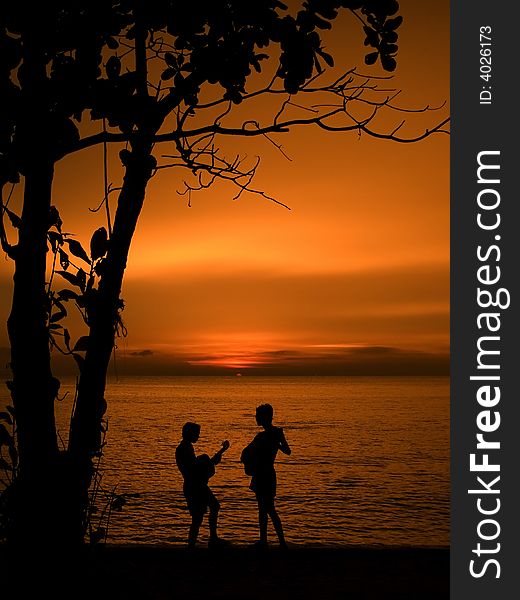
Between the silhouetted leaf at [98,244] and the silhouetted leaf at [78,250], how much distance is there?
9cm

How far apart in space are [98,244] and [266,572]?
4163 mm

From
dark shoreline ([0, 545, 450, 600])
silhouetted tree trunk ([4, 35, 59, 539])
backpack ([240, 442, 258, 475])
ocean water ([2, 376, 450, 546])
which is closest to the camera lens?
silhouetted tree trunk ([4, 35, 59, 539])

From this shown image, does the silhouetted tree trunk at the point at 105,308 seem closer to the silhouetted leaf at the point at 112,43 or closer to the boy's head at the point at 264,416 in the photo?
the silhouetted leaf at the point at 112,43

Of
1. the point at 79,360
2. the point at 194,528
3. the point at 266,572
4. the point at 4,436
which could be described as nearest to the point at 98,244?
the point at 79,360

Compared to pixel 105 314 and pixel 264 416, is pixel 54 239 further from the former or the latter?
pixel 264 416

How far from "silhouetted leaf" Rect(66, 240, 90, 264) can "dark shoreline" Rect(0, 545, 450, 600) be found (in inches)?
76.4

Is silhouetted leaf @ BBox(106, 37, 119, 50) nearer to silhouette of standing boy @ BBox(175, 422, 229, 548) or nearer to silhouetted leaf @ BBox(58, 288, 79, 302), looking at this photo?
silhouetted leaf @ BBox(58, 288, 79, 302)

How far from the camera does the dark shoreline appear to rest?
5.31 m

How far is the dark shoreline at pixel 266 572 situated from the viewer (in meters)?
5.31

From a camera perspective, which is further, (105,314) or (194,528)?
(194,528)

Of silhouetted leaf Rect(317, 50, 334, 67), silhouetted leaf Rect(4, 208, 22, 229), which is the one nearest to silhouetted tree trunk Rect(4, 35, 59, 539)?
silhouetted leaf Rect(4, 208, 22, 229)

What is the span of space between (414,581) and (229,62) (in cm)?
508

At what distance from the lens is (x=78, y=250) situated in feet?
17.5

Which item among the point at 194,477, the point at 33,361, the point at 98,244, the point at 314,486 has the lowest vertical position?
the point at 314,486
